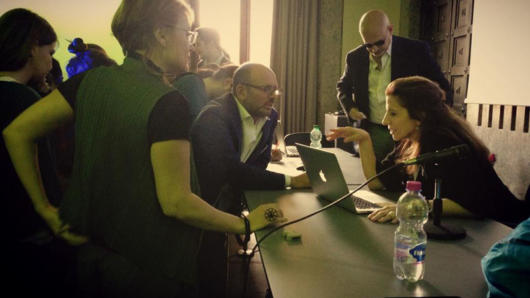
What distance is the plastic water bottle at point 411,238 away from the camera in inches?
37.1

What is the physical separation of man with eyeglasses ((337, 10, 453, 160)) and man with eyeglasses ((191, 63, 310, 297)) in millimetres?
984

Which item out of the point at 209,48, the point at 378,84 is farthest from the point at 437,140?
the point at 209,48

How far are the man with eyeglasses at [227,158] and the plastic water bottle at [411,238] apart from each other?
0.73 m

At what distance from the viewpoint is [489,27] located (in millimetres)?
3559

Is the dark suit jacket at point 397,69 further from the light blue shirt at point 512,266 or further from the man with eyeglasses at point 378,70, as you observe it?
the light blue shirt at point 512,266

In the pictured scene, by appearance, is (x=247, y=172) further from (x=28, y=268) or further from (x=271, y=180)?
(x=28, y=268)

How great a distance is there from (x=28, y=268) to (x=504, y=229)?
145 cm

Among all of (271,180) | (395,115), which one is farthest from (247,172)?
(395,115)

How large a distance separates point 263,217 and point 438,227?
0.52 metres

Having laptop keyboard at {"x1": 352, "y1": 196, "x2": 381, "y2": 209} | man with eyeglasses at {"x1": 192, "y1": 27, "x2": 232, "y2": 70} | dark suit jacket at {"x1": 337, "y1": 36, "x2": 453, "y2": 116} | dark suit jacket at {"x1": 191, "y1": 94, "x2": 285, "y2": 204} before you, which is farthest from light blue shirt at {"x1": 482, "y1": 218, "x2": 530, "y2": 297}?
man with eyeglasses at {"x1": 192, "y1": 27, "x2": 232, "y2": 70}

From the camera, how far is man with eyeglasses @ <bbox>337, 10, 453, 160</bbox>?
293 cm

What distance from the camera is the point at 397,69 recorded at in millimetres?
3119

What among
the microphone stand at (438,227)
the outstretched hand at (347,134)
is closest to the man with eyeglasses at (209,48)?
the outstretched hand at (347,134)

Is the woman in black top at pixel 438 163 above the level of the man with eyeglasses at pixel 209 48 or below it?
below
